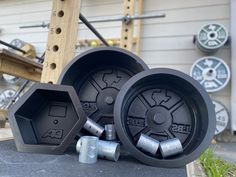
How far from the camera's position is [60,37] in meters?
0.76

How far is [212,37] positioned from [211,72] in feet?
0.99

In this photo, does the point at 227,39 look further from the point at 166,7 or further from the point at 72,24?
the point at 72,24

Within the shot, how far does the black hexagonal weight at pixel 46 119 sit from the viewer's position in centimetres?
57

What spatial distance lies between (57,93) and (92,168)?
0.25 m

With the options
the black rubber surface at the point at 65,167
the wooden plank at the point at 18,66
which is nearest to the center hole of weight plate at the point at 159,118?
the black rubber surface at the point at 65,167

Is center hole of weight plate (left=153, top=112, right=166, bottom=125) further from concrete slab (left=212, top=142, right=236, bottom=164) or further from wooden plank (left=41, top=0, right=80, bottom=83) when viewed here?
concrete slab (left=212, top=142, right=236, bottom=164)

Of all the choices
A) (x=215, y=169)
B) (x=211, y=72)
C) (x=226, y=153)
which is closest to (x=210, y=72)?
(x=211, y=72)

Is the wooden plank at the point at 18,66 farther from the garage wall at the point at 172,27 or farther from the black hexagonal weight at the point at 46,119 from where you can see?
the garage wall at the point at 172,27

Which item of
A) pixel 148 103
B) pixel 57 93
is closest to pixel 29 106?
pixel 57 93

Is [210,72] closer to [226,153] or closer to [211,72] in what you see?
[211,72]

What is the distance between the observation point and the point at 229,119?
179 centimetres

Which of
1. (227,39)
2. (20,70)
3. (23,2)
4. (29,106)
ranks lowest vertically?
(29,106)

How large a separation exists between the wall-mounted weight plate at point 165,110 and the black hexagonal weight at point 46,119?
135 mm

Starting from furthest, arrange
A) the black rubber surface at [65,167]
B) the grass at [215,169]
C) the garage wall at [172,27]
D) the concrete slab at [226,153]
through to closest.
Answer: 1. the garage wall at [172,27]
2. the concrete slab at [226,153]
3. the grass at [215,169]
4. the black rubber surface at [65,167]
